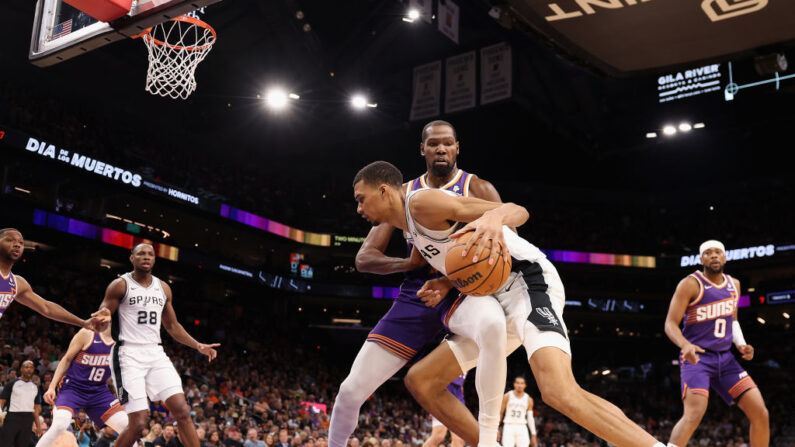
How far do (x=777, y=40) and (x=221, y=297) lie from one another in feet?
84.4

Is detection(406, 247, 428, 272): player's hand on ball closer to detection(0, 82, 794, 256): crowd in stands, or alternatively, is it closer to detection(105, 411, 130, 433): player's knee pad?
detection(105, 411, 130, 433): player's knee pad

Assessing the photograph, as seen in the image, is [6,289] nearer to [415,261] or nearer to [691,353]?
[415,261]

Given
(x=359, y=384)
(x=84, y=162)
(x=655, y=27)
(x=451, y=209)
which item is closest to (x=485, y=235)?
(x=451, y=209)

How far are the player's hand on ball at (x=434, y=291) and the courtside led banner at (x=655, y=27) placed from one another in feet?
7.68

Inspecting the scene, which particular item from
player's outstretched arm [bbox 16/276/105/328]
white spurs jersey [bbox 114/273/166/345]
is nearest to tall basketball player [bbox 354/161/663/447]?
white spurs jersey [bbox 114/273/166/345]

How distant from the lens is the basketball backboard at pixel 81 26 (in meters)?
6.26

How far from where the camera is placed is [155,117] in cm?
2652

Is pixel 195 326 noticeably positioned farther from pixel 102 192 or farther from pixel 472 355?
pixel 472 355

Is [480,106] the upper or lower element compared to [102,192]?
upper

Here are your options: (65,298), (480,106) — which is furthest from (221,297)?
(480,106)

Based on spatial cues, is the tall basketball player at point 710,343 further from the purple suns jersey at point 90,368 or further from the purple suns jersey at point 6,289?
the purple suns jersey at point 6,289

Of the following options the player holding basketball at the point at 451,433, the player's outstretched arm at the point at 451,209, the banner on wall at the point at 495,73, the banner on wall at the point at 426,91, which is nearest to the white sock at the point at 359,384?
the player's outstretched arm at the point at 451,209

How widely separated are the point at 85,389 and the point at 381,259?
14.6 feet

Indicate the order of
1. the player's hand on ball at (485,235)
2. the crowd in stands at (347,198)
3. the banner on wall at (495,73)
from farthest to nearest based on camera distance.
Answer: the crowd in stands at (347,198) → the banner on wall at (495,73) → the player's hand on ball at (485,235)
